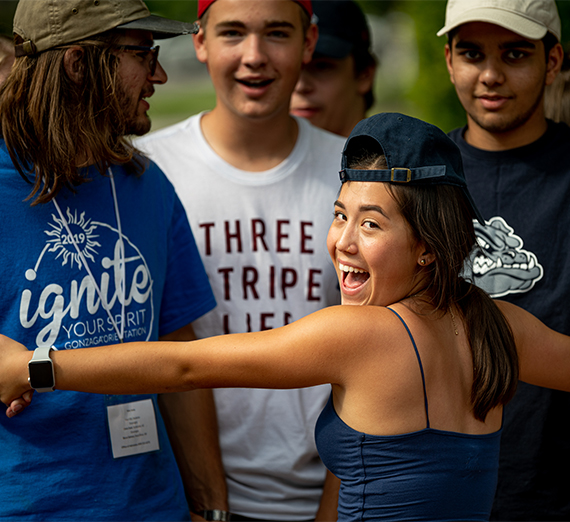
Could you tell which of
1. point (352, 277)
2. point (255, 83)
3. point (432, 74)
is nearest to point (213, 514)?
point (352, 277)

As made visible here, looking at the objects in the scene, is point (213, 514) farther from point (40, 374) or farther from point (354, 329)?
point (354, 329)

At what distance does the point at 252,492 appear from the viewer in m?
2.97

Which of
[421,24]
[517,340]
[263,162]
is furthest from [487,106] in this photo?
[421,24]

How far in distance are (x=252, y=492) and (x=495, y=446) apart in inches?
48.7

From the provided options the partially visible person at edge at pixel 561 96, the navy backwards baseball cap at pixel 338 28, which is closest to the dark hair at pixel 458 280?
the partially visible person at edge at pixel 561 96

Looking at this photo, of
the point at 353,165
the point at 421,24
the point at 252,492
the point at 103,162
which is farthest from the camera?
the point at 421,24

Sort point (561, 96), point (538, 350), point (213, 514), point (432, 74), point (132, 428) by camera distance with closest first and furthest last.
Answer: point (538, 350)
point (132, 428)
point (213, 514)
point (561, 96)
point (432, 74)

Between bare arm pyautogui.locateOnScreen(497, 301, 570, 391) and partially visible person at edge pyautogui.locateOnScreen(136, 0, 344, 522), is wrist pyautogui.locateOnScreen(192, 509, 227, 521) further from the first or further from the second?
bare arm pyautogui.locateOnScreen(497, 301, 570, 391)

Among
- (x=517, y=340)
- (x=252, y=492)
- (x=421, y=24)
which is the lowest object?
(x=252, y=492)

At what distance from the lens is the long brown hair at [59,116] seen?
7.36 ft

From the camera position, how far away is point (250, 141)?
316 cm

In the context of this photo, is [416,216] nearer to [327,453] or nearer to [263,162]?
[327,453]

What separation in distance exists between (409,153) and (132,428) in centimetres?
128

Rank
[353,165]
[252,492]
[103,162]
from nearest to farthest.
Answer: [353,165] < [103,162] < [252,492]
